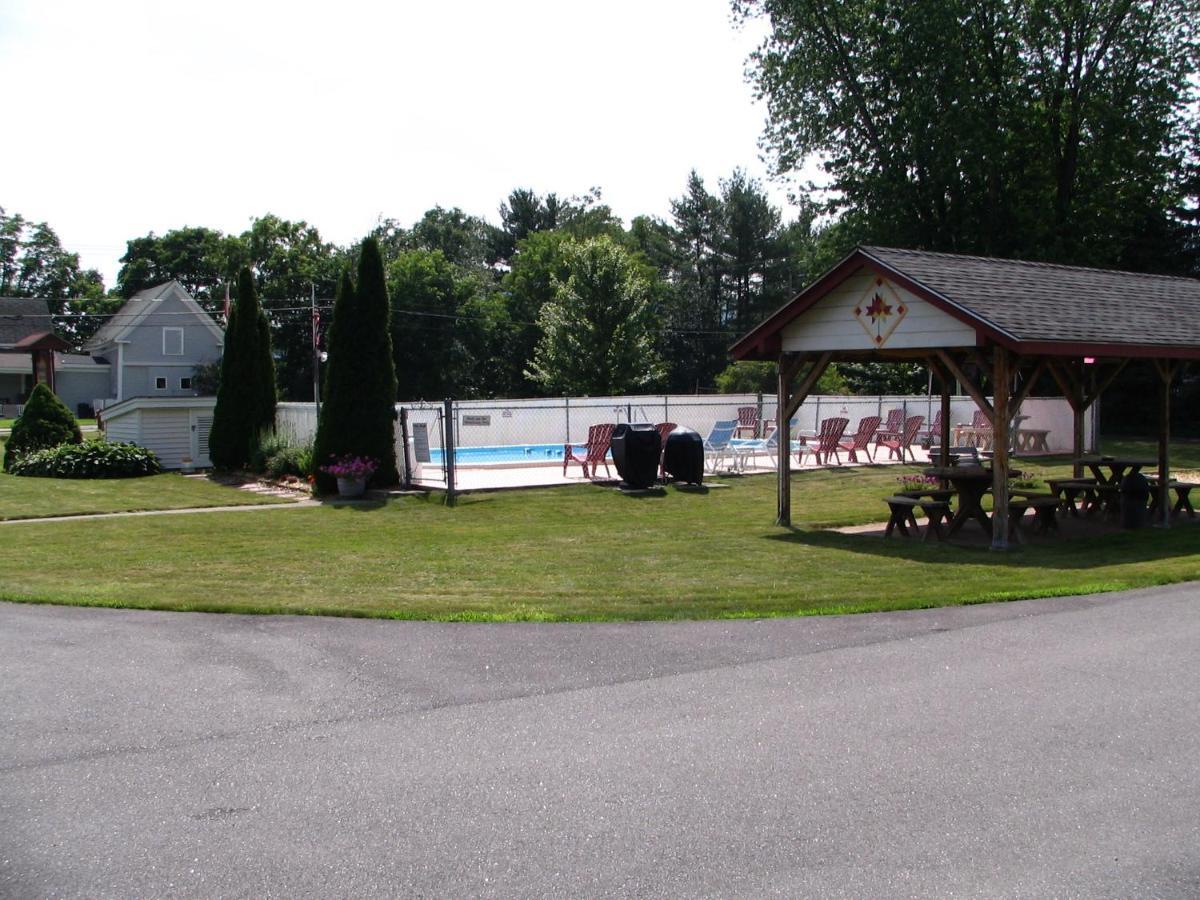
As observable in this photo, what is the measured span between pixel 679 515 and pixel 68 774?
1252cm

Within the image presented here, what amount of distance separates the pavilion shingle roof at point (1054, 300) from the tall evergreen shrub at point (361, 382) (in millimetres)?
9674

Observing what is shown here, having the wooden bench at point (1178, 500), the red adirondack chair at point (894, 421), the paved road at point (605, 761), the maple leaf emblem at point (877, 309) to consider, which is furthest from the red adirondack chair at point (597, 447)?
the paved road at point (605, 761)

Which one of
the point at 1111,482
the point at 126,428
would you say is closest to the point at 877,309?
the point at 1111,482

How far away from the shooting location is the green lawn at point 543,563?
10148mm

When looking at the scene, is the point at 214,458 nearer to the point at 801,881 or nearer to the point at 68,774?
the point at 68,774

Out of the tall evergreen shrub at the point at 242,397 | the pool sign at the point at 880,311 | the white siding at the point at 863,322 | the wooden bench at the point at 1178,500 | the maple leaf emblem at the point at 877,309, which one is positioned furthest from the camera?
the tall evergreen shrub at the point at 242,397

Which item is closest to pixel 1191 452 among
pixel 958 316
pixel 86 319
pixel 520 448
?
pixel 520 448

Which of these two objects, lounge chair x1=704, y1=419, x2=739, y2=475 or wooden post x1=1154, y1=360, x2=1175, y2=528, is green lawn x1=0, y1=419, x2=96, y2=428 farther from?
wooden post x1=1154, y1=360, x2=1175, y2=528

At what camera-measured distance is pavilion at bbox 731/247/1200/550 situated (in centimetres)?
1339

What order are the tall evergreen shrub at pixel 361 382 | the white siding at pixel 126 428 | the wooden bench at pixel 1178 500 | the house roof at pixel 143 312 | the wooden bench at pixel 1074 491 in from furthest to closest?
the house roof at pixel 143 312 < the white siding at pixel 126 428 < the tall evergreen shrub at pixel 361 382 < the wooden bench at pixel 1074 491 < the wooden bench at pixel 1178 500

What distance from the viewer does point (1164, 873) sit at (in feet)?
14.4

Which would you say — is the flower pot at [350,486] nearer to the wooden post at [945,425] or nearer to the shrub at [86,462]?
the shrub at [86,462]

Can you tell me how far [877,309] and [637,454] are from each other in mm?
6724

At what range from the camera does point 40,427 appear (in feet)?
86.2
